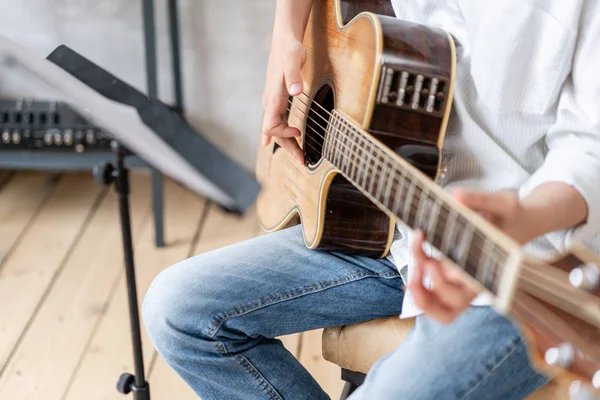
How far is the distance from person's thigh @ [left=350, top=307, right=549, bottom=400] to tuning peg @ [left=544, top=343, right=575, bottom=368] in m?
0.17

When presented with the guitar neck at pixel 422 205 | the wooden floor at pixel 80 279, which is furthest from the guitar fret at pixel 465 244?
the wooden floor at pixel 80 279

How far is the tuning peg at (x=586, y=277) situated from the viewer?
0.60m

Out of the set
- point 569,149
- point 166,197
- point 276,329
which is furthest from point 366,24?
point 166,197

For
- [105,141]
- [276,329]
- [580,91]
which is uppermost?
[580,91]

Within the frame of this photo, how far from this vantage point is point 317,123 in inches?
40.4

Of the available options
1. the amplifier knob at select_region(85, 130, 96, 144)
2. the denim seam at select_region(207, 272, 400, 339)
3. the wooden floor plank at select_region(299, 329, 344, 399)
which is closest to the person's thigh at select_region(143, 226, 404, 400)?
the denim seam at select_region(207, 272, 400, 339)

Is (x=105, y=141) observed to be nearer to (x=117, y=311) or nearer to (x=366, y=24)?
(x=117, y=311)

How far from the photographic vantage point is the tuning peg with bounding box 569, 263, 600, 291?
602mm

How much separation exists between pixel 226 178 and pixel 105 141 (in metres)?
1.32

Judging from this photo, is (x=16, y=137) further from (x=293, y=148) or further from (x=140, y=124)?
(x=140, y=124)

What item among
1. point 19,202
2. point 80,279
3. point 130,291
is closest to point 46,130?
point 19,202

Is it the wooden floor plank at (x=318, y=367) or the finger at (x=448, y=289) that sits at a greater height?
the finger at (x=448, y=289)

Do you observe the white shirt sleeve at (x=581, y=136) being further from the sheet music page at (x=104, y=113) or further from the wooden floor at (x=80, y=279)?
the wooden floor at (x=80, y=279)

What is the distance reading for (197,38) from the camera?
2027mm
